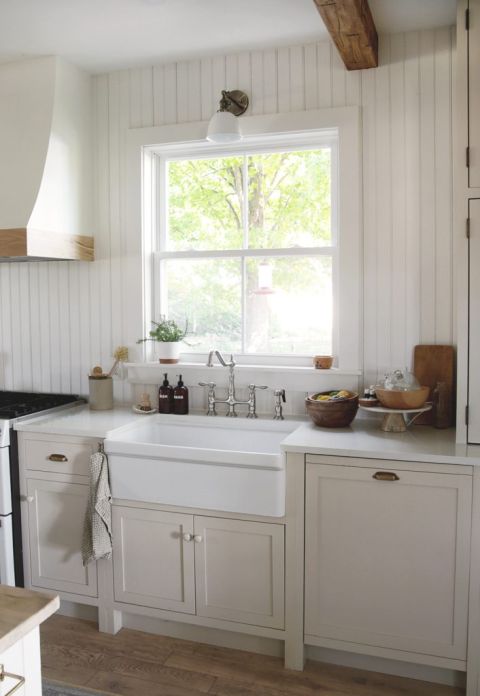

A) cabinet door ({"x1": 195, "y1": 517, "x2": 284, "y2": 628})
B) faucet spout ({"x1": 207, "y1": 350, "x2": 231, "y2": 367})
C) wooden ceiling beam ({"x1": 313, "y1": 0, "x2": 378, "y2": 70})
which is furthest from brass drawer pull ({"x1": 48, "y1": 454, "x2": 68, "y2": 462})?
wooden ceiling beam ({"x1": 313, "y1": 0, "x2": 378, "y2": 70})

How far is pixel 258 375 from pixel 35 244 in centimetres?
125

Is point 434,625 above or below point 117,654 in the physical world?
above

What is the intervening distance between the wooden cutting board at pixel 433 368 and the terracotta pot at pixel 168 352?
1.22 metres

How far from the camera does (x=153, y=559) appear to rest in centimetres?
277

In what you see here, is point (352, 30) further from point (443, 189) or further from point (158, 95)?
point (158, 95)

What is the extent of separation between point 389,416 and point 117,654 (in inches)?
61.0

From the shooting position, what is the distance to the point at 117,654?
2736mm

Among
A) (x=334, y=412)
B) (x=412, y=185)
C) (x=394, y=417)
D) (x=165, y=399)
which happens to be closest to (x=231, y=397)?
(x=165, y=399)

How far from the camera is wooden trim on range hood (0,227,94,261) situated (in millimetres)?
3035

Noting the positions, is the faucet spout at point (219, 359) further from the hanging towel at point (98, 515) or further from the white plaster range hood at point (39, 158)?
the white plaster range hood at point (39, 158)

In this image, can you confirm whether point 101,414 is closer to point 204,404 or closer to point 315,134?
point 204,404

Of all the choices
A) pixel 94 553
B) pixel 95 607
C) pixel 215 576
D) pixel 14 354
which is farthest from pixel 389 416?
pixel 14 354

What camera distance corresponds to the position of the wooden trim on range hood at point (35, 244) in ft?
9.96

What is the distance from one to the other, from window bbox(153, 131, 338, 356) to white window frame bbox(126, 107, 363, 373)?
5 centimetres
